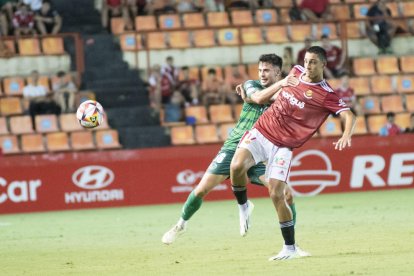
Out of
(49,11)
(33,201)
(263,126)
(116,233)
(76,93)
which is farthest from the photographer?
(49,11)

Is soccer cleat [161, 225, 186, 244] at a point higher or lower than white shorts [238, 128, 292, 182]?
lower

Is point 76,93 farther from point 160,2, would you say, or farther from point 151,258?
point 151,258

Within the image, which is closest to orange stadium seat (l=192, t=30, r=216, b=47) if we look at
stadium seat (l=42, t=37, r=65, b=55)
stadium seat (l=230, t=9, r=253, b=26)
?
stadium seat (l=230, t=9, r=253, b=26)

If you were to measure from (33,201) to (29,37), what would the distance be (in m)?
4.97

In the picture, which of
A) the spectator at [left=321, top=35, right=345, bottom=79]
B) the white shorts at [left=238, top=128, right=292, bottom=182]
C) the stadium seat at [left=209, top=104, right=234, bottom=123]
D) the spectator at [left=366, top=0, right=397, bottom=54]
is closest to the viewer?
the white shorts at [left=238, top=128, right=292, bottom=182]

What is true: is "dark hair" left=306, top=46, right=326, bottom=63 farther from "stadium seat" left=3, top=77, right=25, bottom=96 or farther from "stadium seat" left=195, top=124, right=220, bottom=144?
"stadium seat" left=3, top=77, right=25, bottom=96

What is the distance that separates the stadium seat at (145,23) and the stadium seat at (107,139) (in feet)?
11.4

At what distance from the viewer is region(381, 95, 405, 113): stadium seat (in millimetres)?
24641

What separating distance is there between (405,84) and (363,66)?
43.7 inches

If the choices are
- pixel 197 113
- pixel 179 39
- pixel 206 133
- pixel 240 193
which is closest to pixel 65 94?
pixel 197 113

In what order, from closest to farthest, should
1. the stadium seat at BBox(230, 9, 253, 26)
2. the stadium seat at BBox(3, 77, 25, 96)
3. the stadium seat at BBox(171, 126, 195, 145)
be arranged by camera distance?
the stadium seat at BBox(171, 126, 195, 145)
the stadium seat at BBox(3, 77, 25, 96)
the stadium seat at BBox(230, 9, 253, 26)

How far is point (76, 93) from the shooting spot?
23266 mm

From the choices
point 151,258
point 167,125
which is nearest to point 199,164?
point 167,125

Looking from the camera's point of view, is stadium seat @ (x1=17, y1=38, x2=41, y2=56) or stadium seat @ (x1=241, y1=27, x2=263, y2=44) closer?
stadium seat @ (x1=17, y1=38, x2=41, y2=56)
